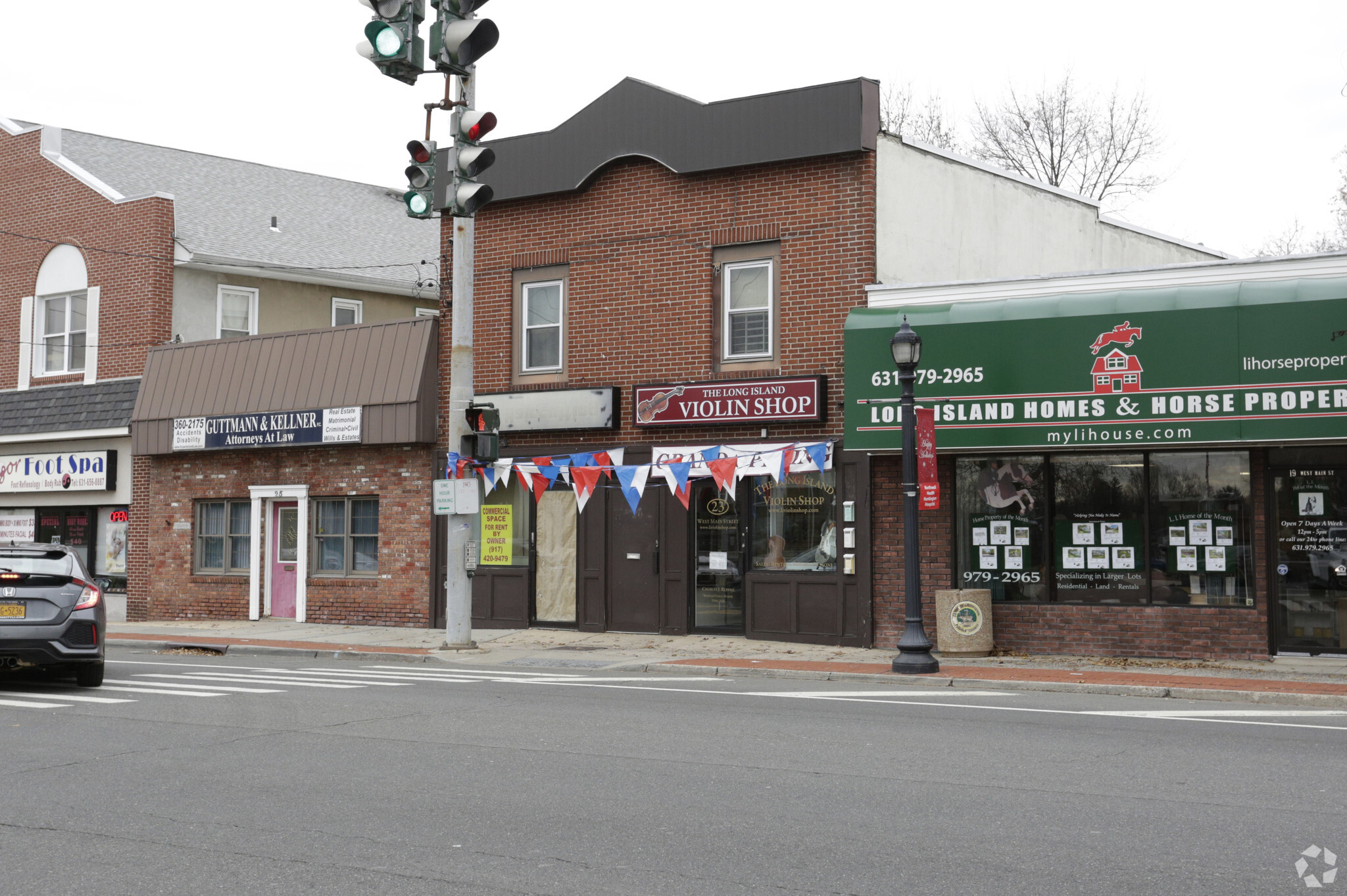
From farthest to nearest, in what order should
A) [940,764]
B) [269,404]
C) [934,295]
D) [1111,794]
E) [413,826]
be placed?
[269,404]
[934,295]
[940,764]
[1111,794]
[413,826]

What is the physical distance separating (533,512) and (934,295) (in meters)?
7.11

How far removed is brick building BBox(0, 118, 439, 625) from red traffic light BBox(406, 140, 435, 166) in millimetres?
6377

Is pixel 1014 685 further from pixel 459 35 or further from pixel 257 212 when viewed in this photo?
pixel 257 212

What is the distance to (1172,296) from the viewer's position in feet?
52.3

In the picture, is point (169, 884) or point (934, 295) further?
point (934, 295)

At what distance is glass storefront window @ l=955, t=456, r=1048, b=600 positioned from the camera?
56.1 feet

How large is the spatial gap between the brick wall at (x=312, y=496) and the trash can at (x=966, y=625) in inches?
348

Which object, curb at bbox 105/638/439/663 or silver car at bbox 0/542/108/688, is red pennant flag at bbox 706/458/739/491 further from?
silver car at bbox 0/542/108/688

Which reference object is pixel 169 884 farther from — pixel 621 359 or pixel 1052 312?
pixel 621 359

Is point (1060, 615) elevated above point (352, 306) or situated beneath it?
situated beneath

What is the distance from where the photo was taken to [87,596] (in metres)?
13.3

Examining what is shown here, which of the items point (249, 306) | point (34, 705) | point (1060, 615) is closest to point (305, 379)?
point (249, 306)

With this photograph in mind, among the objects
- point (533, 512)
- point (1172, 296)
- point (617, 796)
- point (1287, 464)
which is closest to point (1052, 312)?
point (1172, 296)

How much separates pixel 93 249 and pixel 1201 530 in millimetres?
20644
